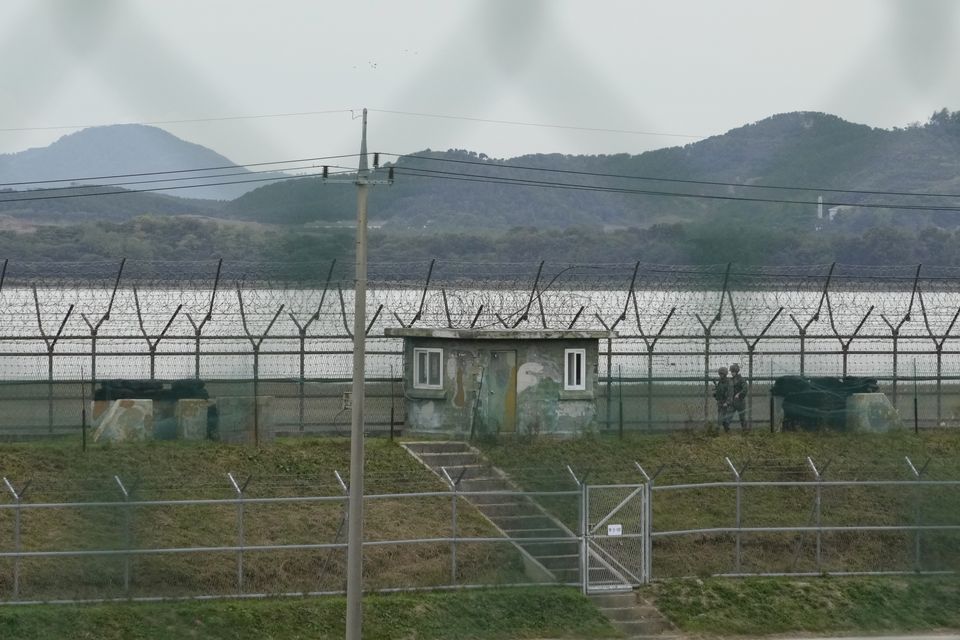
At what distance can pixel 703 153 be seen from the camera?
1089 inches

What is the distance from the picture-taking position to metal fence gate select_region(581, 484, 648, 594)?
20.1 meters

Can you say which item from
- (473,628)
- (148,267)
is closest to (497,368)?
(473,628)

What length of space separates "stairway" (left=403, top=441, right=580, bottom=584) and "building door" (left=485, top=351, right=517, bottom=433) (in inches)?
36.8

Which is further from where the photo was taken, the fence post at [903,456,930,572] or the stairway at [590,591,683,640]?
the fence post at [903,456,930,572]

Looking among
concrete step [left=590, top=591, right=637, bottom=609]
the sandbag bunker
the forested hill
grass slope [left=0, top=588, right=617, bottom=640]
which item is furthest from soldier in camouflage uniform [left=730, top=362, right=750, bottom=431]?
grass slope [left=0, top=588, right=617, bottom=640]

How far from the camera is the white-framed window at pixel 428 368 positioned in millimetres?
25562

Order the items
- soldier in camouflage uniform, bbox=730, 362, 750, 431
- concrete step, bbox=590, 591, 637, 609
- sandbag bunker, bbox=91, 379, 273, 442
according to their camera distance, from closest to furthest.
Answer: concrete step, bbox=590, 591, 637, 609, sandbag bunker, bbox=91, 379, 273, 442, soldier in camouflage uniform, bbox=730, 362, 750, 431

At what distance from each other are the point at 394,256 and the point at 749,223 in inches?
435

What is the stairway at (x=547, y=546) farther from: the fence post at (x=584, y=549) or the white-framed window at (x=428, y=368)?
the white-framed window at (x=428, y=368)

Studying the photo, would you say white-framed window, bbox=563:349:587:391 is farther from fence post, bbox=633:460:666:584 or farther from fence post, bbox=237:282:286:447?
fence post, bbox=633:460:666:584

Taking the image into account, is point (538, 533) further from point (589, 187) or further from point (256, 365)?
point (589, 187)

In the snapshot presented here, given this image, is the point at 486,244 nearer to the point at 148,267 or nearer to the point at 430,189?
the point at 430,189

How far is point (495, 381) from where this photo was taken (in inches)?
998

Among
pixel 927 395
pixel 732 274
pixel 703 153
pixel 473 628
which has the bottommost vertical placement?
pixel 473 628
